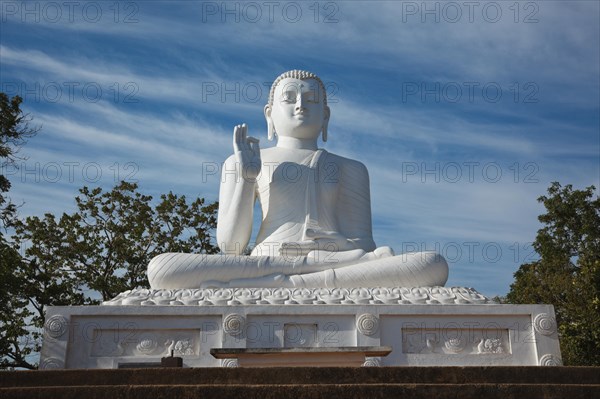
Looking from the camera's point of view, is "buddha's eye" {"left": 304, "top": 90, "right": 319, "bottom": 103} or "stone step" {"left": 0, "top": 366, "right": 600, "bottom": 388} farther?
"buddha's eye" {"left": 304, "top": 90, "right": 319, "bottom": 103}

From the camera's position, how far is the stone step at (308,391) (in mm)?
4258

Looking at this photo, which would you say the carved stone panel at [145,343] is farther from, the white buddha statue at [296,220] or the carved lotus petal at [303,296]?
the carved lotus petal at [303,296]

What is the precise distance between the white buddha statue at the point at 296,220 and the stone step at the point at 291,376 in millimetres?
3420

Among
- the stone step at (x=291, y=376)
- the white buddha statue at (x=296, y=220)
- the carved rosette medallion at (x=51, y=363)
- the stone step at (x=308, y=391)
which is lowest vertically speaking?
the stone step at (x=308, y=391)

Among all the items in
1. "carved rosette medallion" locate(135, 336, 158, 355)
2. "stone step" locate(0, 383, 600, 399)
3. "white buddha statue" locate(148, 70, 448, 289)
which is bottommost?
"stone step" locate(0, 383, 600, 399)

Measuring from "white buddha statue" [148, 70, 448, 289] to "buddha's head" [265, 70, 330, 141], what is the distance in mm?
16

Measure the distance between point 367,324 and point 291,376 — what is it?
2.98 metres

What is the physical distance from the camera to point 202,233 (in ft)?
53.3

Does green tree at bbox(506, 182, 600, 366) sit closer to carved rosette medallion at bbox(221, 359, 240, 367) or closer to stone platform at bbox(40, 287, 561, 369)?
stone platform at bbox(40, 287, 561, 369)

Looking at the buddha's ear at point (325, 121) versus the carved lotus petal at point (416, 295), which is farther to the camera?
the buddha's ear at point (325, 121)

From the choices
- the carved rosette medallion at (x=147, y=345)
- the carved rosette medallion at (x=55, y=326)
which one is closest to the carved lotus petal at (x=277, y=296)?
the carved rosette medallion at (x=147, y=345)

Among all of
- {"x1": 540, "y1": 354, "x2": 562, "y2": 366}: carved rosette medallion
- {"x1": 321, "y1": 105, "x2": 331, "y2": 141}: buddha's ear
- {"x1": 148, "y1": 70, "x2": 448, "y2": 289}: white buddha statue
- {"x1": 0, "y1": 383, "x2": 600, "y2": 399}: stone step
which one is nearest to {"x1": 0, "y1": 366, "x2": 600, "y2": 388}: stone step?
{"x1": 0, "y1": 383, "x2": 600, "y2": 399}: stone step

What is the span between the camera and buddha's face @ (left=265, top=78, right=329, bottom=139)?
10555mm

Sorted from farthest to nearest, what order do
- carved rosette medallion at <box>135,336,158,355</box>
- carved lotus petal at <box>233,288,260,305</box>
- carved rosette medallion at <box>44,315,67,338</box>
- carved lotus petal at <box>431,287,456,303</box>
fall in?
carved lotus petal at <box>431,287,456,303</box> → carved lotus petal at <box>233,288,260,305</box> → carved rosette medallion at <box>135,336,158,355</box> → carved rosette medallion at <box>44,315,67,338</box>
